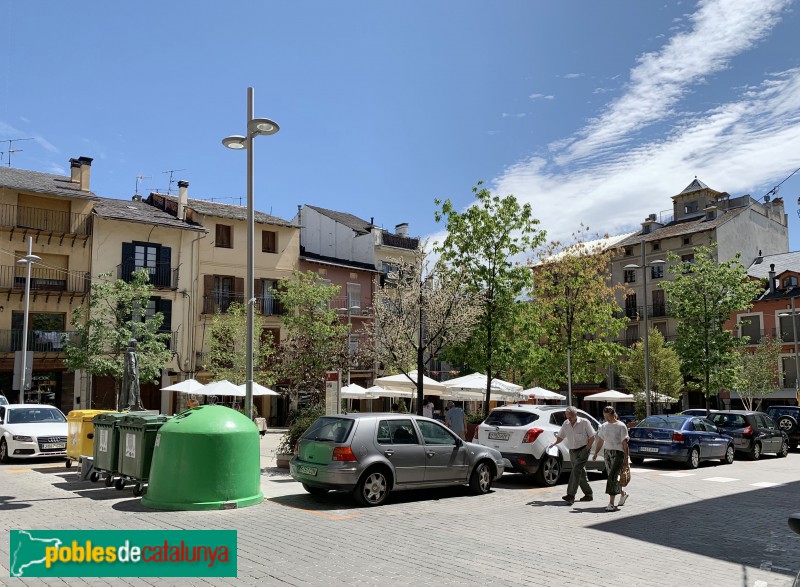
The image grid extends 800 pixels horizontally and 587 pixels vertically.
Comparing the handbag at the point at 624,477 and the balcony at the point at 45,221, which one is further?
the balcony at the point at 45,221

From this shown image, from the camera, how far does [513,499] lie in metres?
12.4

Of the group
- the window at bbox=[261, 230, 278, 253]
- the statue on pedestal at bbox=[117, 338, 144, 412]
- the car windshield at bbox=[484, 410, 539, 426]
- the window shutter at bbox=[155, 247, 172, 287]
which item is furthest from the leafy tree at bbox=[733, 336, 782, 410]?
the statue on pedestal at bbox=[117, 338, 144, 412]

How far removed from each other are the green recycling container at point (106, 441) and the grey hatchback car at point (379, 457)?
3262 millimetres

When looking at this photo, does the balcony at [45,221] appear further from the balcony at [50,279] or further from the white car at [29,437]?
the white car at [29,437]

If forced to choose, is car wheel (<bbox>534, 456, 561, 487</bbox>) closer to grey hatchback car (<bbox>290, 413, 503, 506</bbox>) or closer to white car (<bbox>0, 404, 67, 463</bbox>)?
grey hatchback car (<bbox>290, 413, 503, 506</bbox>)

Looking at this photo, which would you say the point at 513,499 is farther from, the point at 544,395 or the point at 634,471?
the point at 544,395

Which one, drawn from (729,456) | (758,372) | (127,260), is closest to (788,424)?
(729,456)

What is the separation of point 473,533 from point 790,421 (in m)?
22.4

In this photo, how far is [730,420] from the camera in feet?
75.8

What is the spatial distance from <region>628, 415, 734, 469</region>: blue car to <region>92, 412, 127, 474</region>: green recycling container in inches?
522

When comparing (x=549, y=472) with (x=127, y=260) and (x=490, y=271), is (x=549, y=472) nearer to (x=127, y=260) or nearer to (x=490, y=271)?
(x=490, y=271)

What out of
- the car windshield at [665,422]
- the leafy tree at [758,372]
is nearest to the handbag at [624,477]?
the car windshield at [665,422]

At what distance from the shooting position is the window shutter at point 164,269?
1532 inches

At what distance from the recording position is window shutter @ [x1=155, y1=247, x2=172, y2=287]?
1532 inches
